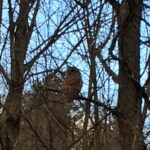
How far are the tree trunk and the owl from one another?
29 cm

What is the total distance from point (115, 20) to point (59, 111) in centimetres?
232

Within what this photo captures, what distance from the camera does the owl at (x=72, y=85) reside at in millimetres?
3000

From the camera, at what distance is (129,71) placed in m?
2.93

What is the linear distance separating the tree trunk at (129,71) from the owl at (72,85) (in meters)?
0.29

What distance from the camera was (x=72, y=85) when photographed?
10.0 feet

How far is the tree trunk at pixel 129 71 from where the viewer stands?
2.81 m

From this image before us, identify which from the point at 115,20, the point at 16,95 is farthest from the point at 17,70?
the point at 115,20

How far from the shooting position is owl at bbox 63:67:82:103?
9.84ft

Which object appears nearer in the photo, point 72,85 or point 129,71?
point 129,71

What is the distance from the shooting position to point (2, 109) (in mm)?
3346

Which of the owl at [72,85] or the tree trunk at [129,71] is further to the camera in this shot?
the owl at [72,85]

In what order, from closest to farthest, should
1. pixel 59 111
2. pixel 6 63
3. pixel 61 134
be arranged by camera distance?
pixel 6 63 < pixel 61 134 < pixel 59 111

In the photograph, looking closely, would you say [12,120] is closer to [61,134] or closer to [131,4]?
[131,4]

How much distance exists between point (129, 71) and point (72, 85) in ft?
1.29
